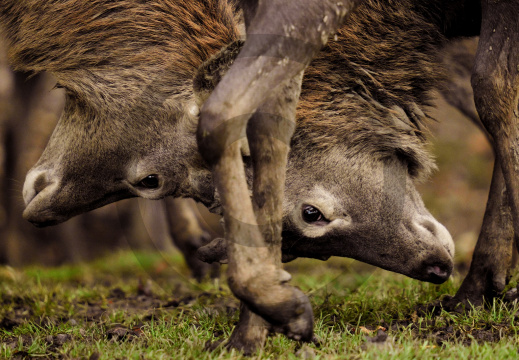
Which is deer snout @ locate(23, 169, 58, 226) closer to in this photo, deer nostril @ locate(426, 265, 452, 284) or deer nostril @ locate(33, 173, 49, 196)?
deer nostril @ locate(33, 173, 49, 196)

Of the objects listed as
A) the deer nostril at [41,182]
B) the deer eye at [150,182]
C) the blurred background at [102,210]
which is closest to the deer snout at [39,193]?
the deer nostril at [41,182]

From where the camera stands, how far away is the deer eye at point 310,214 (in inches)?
156

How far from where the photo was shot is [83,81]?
427 centimetres

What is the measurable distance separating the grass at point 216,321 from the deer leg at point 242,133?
37 cm

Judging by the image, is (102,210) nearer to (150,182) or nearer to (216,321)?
(150,182)

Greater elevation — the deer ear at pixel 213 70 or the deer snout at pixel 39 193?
the deer ear at pixel 213 70

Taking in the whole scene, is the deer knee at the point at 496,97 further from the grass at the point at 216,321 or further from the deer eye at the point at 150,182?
the deer eye at the point at 150,182

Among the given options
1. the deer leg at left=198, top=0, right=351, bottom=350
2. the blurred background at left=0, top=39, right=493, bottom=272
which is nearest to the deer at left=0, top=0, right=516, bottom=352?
the deer leg at left=198, top=0, right=351, bottom=350

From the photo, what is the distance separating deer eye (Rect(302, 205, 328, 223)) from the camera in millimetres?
3955

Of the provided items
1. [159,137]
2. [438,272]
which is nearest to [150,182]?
[159,137]

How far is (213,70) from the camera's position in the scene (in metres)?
3.88

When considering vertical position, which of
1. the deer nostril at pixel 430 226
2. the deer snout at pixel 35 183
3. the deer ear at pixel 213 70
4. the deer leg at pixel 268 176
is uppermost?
the deer ear at pixel 213 70

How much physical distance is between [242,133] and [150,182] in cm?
125

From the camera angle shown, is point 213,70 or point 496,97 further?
point 213,70
